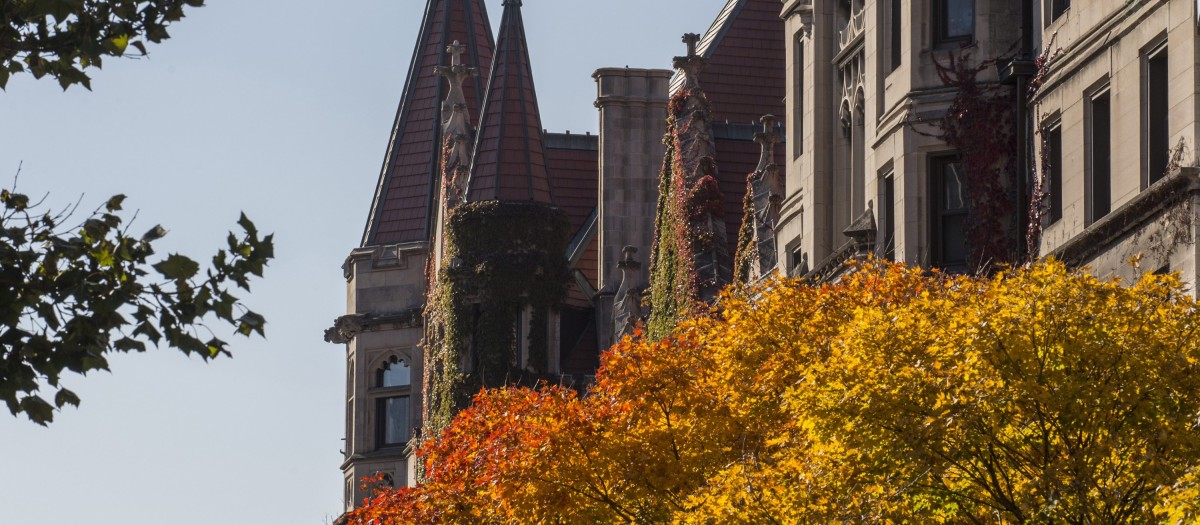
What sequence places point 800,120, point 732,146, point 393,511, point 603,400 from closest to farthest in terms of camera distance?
point 603,400 < point 393,511 < point 800,120 < point 732,146

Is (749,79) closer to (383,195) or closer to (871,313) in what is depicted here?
(383,195)

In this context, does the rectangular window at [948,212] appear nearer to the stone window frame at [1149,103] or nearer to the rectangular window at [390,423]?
the stone window frame at [1149,103]

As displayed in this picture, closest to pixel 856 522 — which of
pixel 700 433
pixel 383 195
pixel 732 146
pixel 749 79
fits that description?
pixel 700 433

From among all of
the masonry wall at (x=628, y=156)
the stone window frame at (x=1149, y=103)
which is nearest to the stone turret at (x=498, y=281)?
the masonry wall at (x=628, y=156)

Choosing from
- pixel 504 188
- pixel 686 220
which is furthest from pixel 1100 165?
pixel 504 188

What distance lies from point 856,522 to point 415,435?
4103 centimetres

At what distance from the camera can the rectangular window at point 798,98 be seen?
49438 millimetres

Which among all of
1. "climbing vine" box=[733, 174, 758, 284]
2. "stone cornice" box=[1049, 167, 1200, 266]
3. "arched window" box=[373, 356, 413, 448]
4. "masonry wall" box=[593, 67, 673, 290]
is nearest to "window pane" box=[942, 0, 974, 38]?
"stone cornice" box=[1049, 167, 1200, 266]

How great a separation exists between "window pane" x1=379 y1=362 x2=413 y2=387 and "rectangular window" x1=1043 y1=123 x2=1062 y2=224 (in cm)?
3548

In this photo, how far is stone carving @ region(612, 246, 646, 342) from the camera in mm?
58094

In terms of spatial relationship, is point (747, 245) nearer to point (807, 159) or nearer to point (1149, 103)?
point (807, 159)

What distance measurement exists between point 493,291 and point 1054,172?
2720 cm

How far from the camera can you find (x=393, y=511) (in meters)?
42.9

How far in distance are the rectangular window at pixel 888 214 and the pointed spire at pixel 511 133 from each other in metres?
22.3
